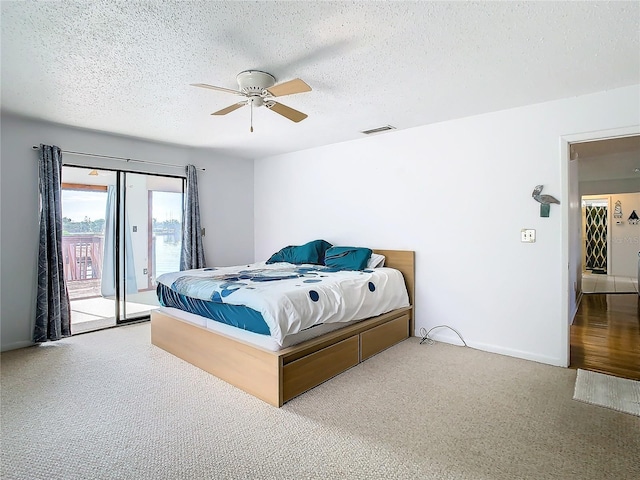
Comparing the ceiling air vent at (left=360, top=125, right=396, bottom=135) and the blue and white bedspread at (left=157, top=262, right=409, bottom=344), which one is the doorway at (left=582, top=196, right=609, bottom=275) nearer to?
the ceiling air vent at (left=360, top=125, right=396, bottom=135)

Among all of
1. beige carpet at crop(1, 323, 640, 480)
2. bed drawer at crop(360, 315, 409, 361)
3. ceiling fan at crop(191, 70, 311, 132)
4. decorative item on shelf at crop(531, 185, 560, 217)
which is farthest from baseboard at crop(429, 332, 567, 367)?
ceiling fan at crop(191, 70, 311, 132)

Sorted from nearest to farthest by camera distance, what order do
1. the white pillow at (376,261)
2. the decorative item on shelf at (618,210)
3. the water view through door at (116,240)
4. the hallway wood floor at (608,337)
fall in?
the hallway wood floor at (608,337)
the white pillow at (376,261)
the water view through door at (116,240)
the decorative item on shelf at (618,210)

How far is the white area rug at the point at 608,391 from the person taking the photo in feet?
7.95

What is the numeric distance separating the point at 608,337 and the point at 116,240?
6.10 meters

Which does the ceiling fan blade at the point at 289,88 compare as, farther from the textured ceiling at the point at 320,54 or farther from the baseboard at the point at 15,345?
the baseboard at the point at 15,345

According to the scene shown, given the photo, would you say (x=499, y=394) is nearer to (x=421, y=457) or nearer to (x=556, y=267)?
(x=421, y=457)

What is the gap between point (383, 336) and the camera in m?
3.55

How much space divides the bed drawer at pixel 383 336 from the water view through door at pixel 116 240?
3.29 m

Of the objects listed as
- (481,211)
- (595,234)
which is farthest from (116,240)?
(595,234)

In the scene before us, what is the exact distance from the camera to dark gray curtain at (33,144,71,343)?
12.2 feet

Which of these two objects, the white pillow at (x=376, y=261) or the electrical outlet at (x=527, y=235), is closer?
the electrical outlet at (x=527, y=235)

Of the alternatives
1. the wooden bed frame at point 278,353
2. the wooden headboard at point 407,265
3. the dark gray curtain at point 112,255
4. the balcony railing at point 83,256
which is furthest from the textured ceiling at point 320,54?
the wooden bed frame at point 278,353

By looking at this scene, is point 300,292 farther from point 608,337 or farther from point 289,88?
point 608,337

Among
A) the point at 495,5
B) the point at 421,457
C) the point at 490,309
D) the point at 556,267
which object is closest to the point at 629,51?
the point at 495,5
